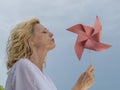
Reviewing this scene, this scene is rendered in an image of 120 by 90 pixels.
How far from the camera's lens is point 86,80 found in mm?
4164

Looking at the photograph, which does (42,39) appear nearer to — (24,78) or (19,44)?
(19,44)

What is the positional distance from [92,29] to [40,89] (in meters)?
1.56

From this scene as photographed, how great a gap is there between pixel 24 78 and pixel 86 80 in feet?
2.75

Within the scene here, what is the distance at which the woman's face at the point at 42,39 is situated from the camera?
408 centimetres

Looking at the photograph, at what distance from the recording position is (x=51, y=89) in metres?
3.86

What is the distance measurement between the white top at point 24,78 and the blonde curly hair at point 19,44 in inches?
6.8

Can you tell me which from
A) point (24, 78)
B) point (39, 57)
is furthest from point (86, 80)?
point (24, 78)

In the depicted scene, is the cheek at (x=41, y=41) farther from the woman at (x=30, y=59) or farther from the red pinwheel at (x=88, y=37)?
the red pinwheel at (x=88, y=37)

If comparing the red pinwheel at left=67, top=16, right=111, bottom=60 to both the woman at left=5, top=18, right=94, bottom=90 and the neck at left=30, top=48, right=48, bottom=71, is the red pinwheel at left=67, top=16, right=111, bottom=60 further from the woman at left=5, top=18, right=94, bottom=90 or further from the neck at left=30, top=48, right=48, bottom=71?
the neck at left=30, top=48, right=48, bottom=71

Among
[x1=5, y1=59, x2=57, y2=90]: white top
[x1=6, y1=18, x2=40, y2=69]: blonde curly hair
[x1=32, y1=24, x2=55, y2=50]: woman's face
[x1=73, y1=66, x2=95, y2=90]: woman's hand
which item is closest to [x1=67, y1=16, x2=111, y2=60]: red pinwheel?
[x1=73, y1=66, x2=95, y2=90]: woman's hand

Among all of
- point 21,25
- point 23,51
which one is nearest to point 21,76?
point 23,51

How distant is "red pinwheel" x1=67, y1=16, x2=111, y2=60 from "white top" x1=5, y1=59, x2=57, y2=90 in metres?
1.04

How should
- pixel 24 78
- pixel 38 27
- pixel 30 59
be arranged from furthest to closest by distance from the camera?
pixel 38 27, pixel 30 59, pixel 24 78

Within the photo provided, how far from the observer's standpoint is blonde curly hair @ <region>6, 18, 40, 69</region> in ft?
13.0
